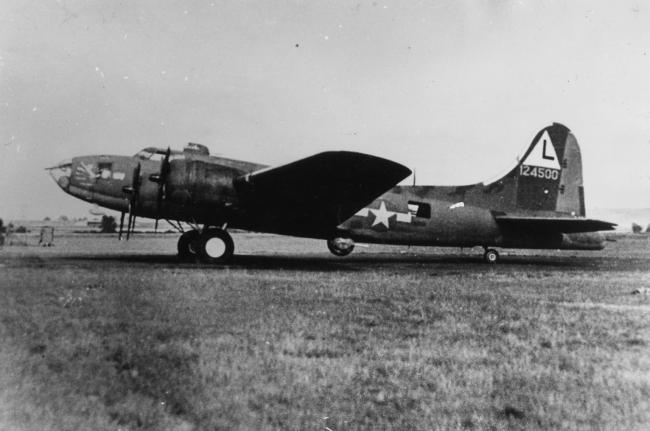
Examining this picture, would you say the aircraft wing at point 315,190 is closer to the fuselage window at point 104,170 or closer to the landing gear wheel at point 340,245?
the landing gear wheel at point 340,245

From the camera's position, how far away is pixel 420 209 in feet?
50.2

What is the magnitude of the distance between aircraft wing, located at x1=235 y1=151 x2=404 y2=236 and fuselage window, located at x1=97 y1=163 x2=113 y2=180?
2.92 m

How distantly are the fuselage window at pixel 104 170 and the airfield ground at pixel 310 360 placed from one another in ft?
17.0

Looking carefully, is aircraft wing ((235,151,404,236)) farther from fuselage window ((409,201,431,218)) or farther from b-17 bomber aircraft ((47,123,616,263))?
fuselage window ((409,201,431,218))

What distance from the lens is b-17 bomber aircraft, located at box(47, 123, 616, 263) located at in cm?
1201

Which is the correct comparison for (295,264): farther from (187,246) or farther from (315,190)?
(187,246)

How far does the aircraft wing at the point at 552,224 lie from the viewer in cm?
1487

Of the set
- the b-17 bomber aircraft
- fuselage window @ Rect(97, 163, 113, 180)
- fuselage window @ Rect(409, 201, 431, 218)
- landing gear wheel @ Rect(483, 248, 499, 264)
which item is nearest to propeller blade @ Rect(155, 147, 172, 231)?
the b-17 bomber aircraft

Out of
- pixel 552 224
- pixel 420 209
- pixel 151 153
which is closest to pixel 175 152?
pixel 151 153

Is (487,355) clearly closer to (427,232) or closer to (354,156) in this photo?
(354,156)

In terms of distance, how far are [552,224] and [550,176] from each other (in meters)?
1.86

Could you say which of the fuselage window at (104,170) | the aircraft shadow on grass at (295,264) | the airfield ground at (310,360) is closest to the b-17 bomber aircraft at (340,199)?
the fuselage window at (104,170)

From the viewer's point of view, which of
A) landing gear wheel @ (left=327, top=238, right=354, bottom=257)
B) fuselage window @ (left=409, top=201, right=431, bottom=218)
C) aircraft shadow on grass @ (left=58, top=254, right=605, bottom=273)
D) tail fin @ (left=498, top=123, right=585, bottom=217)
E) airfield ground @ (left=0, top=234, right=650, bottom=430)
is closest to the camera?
airfield ground @ (left=0, top=234, right=650, bottom=430)

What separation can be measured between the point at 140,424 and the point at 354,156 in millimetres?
8554
